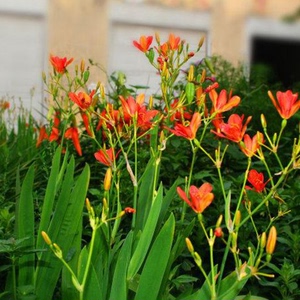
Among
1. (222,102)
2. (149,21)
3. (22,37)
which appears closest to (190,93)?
(222,102)

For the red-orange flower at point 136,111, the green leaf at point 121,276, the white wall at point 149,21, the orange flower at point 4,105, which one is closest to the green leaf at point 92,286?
the green leaf at point 121,276

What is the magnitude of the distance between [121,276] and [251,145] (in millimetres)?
400

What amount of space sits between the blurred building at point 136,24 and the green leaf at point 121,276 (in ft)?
23.4

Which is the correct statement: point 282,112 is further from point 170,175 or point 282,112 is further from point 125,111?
point 170,175

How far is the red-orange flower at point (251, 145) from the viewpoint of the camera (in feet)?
5.84

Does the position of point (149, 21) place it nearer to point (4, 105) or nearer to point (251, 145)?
point (4, 105)

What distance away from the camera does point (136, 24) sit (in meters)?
10.0

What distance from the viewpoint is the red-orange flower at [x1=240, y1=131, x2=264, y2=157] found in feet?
5.84

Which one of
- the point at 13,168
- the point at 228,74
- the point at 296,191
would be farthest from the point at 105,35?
the point at 296,191

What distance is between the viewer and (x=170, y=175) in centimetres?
299

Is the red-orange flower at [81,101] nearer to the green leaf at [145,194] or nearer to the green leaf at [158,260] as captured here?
the green leaf at [145,194]

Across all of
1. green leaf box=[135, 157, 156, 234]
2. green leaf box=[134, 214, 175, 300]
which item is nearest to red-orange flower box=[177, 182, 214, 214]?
green leaf box=[134, 214, 175, 300]

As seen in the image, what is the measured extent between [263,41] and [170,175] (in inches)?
316

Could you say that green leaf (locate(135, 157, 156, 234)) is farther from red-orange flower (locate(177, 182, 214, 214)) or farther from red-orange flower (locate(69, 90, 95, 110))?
red-orange flower (locate(177, 182, 214, 214))
